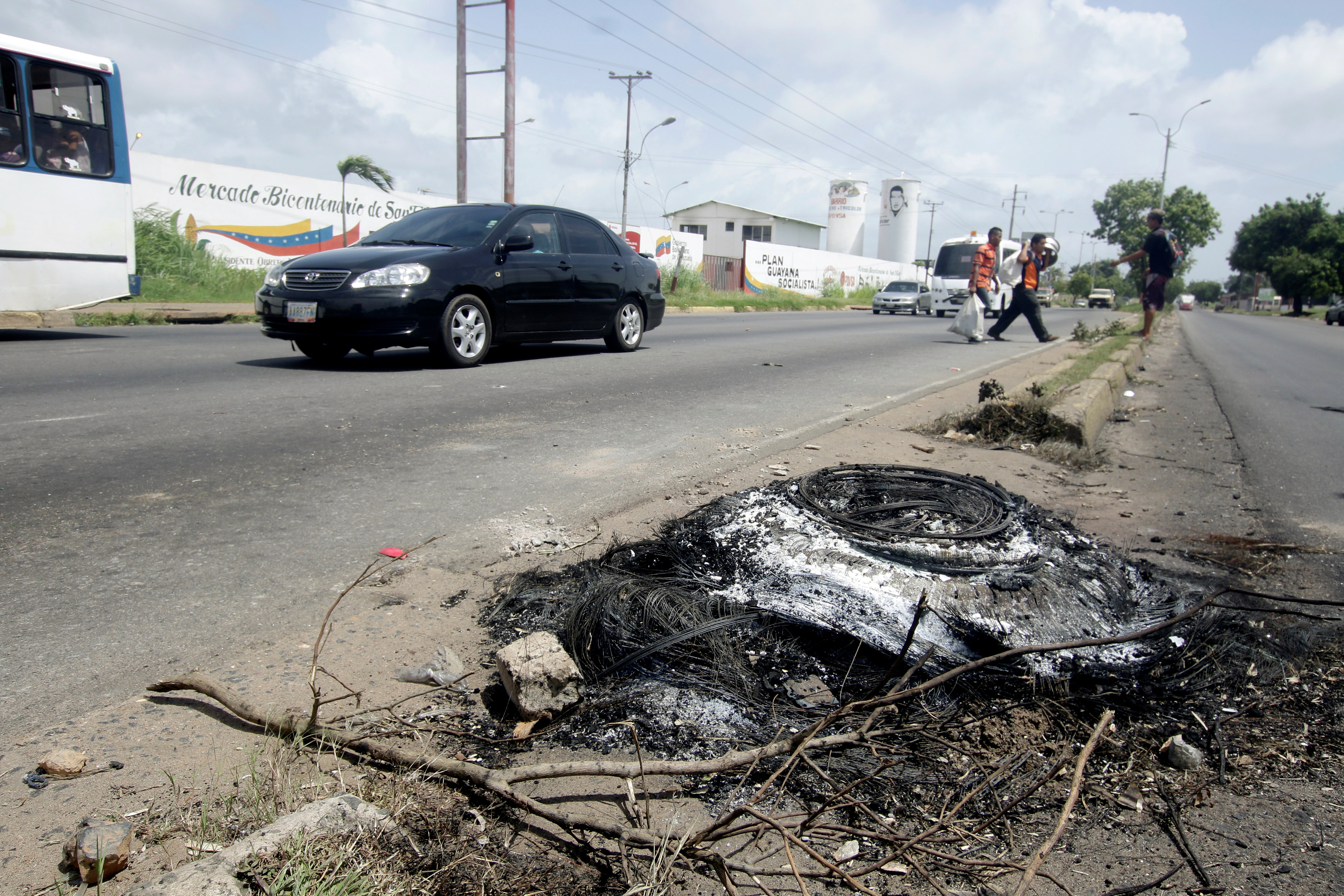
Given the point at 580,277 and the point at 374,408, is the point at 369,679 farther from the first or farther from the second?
the point at 580,277

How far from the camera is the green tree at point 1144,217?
285 feet

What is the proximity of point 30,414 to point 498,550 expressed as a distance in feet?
13.0

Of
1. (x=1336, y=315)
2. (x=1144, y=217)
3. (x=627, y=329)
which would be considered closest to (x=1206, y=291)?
(x=1144, y=217)

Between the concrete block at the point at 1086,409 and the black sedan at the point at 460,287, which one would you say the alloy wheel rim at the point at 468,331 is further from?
the concrete block at the point at 1086,409

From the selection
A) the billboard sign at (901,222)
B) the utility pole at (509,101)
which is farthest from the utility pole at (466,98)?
the billboard sign at (901,222)

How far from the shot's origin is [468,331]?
844cm

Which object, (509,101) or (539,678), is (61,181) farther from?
(509,101)

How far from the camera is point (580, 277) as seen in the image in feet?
31.2

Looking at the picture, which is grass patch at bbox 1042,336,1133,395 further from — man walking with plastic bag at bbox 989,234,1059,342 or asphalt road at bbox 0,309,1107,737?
man walking with plastic bag at bbox 989,234,1059,342

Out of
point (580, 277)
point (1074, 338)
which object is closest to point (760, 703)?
point (580, 277)

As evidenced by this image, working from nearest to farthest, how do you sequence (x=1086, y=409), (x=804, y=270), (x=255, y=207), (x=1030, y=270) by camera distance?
(x=1086, y=409) < (x=1030, y=270) < (x=255, y=207) < (x=804, y=270)

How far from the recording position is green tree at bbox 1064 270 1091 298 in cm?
7969

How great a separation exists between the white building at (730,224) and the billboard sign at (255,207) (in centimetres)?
4770

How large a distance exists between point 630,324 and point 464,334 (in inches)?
108
